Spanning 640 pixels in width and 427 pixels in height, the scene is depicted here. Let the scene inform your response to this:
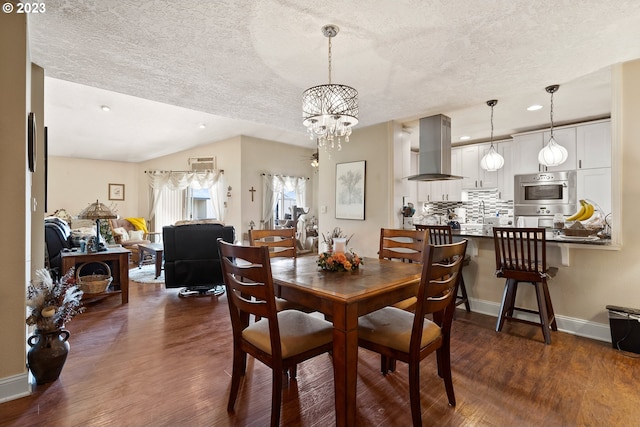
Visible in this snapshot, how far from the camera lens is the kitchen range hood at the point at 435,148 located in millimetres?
3707

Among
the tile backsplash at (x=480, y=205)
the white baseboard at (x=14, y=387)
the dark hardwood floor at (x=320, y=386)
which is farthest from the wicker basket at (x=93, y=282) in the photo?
the tile backsplash at (x=480, y=205)

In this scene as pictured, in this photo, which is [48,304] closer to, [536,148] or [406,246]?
[406,246]

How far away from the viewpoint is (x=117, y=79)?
2.72 m

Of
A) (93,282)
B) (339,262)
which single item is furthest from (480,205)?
(93,282)

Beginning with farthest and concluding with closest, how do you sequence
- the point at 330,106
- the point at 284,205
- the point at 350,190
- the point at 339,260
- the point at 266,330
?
1. the point at 284,205
2. the point at 350,190
3. the point at 330,106
4. the point at 339,260
5. the point at 266,330

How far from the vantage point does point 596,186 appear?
409 centimetres

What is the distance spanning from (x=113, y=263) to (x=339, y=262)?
3.46 meters

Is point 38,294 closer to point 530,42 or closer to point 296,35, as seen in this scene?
point 296,35

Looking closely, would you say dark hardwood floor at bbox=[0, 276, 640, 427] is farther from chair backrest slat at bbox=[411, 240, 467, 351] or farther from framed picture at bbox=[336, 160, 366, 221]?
framed picture at bbox=[336, 160, 366, 221]

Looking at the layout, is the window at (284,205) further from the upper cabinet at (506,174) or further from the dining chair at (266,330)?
the dining chair at (266,330)

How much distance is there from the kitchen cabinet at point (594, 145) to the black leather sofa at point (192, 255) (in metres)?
5.00

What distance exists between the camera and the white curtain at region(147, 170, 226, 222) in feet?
22.0

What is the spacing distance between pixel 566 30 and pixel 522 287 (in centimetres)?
233

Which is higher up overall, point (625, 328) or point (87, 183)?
point (87, 183)
